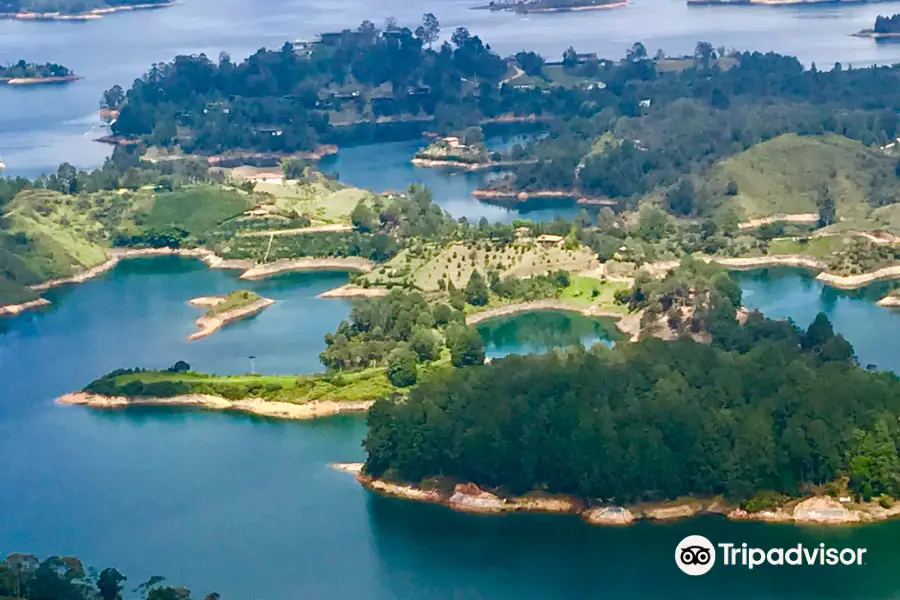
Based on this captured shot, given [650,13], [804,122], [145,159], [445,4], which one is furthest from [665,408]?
[445,4]

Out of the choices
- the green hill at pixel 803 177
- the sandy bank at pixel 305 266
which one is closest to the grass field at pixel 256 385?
the sandy bank at pixel 305 266

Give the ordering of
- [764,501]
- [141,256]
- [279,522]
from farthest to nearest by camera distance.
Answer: [141,256], [279,522], [764,501]

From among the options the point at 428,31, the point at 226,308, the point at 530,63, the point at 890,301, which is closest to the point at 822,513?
the point at 890,301

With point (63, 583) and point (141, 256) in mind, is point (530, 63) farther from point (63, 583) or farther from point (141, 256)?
point (63, 583)

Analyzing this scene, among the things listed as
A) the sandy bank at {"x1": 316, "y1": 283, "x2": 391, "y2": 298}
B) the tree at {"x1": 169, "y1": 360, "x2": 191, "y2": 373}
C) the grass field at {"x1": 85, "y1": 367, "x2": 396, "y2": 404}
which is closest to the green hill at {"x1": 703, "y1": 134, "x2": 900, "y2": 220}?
the sandy bank at {"x1": 316, "y1": 283, "x2": 391, "y2": 298}

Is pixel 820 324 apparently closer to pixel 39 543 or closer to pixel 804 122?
pixel 39 543

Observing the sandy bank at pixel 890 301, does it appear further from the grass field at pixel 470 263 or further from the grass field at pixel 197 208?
the grass field at pixel 197 208

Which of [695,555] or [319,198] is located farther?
[319,198]

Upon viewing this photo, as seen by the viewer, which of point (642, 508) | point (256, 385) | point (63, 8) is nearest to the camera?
point (642, 508)
